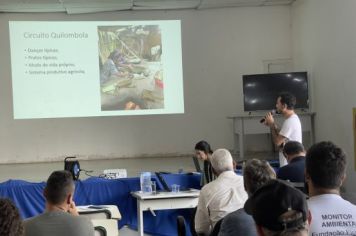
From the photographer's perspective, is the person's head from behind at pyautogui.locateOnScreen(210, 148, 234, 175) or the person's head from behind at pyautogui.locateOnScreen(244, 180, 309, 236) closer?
the person's head from behind at pyautogui.locateOnScreen(244, 180, 309, 236)

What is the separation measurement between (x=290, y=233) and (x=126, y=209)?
382 centimetres

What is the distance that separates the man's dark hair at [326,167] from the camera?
1625 mm

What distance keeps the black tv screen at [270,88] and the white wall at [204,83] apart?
1.22 m

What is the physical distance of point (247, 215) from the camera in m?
2.03

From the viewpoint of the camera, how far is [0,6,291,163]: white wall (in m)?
9.92

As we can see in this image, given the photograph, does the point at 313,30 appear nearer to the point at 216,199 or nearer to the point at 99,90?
the point at 99,90

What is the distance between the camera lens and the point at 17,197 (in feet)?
14.3

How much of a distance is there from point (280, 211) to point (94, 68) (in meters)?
7.47

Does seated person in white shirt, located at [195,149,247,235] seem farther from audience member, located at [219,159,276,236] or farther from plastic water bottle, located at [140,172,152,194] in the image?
plastic water bottle, located at [140,172,152,194]

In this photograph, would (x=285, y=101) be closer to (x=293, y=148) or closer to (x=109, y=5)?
(x=293, y=148)

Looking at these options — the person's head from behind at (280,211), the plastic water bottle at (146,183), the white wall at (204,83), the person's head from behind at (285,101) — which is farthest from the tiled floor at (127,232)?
the white wall at (204,83)

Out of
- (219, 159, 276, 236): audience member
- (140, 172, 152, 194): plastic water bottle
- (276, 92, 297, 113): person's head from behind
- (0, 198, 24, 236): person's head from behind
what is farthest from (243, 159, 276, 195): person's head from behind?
(276, 92, 297, 113): person's head from behind

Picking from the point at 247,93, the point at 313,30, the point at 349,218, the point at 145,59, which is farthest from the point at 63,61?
A: the point at 349,218

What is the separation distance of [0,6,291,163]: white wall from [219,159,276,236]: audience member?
7880mm
